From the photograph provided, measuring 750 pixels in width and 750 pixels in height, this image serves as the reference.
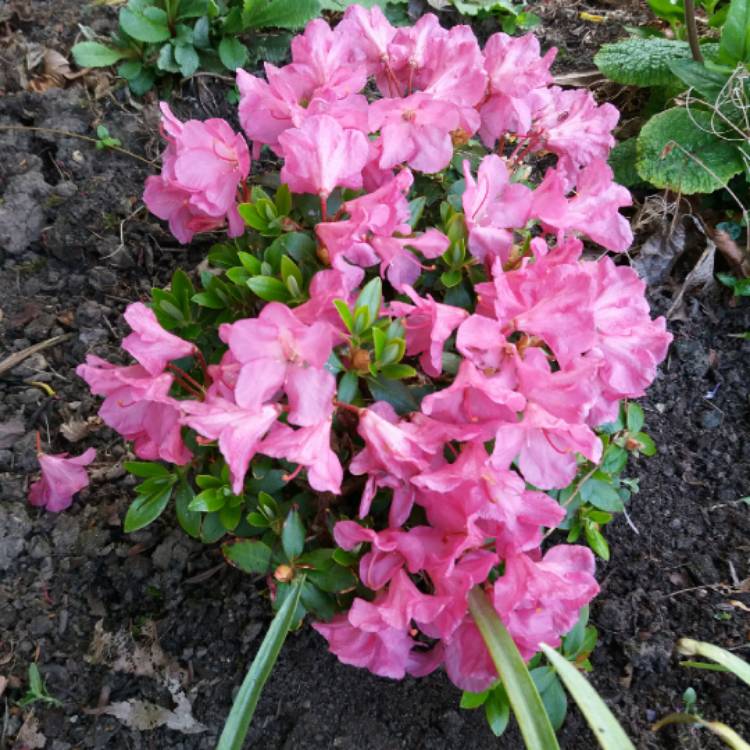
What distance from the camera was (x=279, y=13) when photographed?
233cm

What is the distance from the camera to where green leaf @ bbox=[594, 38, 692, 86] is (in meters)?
2.27

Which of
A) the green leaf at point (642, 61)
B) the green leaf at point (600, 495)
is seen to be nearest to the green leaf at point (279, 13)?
the green leaf at point (642, 61)

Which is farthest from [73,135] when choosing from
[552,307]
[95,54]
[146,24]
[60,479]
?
[552,307]

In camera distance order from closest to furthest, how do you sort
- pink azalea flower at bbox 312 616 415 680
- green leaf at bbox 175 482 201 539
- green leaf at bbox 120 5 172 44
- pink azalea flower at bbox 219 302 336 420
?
1. pink azalea flower at bbox 219 302 336 420
2. pink azalea flower at bbox 312 616 415 680
3. green leaf at bbox 175 482 201 539
4. green leaf at bbox 120 5 172 44

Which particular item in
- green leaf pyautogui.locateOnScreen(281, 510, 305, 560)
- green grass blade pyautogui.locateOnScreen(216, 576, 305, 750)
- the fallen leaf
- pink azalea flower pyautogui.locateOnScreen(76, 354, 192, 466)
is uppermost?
pink azalea flower pyautogui.locateOnScreen(76, 354, 192, 466)

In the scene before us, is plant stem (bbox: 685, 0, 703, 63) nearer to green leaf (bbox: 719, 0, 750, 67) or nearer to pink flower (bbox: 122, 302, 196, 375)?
green leaf (bbox: 719, 0, 750, 67)

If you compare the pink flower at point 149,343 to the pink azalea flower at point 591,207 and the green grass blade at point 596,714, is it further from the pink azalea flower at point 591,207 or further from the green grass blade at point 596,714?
the green grass blade at point 596,714

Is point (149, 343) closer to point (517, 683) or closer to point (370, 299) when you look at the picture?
point (370, 299)

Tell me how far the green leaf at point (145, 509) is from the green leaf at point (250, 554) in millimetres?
158

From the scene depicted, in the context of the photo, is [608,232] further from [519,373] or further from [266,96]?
[266,96]

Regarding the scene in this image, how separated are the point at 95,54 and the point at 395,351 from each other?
1702 millimetres

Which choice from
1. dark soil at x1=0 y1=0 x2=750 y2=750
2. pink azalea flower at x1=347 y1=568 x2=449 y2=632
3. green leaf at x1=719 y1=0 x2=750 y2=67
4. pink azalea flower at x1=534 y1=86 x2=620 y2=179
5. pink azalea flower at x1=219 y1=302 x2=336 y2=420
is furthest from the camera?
green leaf at x1=719 y1=0 x2=750 y2=67

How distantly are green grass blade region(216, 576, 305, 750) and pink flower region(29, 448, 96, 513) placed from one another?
631mm

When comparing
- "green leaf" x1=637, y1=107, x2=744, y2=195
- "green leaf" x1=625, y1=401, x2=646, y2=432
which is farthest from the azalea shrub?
"green leaf" x1=637, y1=107, x2=744, y2=195
